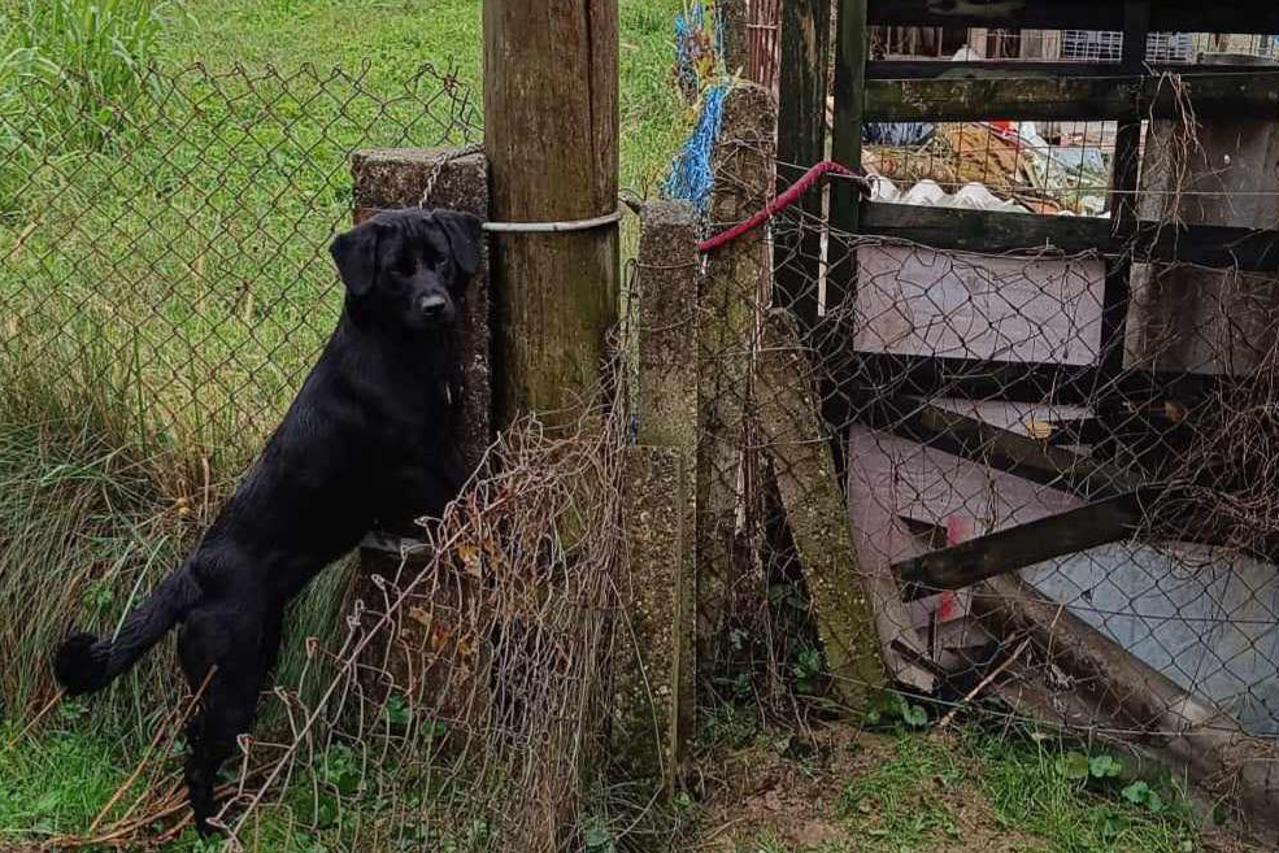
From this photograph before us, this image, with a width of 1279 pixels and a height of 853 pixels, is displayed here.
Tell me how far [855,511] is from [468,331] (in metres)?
1.29

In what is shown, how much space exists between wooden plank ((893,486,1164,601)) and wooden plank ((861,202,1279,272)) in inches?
24.3

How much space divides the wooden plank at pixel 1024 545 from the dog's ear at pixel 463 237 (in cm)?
155

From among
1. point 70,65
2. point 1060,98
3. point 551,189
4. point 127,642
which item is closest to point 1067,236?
point 1060,98

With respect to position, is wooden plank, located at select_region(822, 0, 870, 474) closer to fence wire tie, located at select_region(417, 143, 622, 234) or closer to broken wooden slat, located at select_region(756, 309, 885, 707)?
broken wooden slat, located at select_region(756, 309, 885, 707)

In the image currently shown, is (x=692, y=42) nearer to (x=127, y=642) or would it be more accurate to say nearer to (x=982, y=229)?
(x=982, y=229)

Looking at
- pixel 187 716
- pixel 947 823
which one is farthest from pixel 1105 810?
pixel 187 716

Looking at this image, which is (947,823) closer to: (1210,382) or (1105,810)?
(1105,810)

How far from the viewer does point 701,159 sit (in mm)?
3725

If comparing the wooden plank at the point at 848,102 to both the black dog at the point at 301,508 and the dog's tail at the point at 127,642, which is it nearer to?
the black dog at the point at 301,508

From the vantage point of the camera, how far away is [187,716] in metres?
3.51

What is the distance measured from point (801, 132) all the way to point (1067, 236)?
75 cm

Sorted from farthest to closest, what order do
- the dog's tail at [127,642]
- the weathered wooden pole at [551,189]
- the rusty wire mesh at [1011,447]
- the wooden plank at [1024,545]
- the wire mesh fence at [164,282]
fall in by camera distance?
the wire mesh fence at [164,282] < the wooden plank at [1024,545] < the rusty wire mesh at [1011,447] < the dog's tail at [127,642] < the weathered wooden pole at [551,189]

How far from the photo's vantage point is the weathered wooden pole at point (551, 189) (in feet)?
9.79

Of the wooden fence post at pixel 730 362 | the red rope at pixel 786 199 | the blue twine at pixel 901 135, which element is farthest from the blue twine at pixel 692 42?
the wooden fence post at pixel 730 362
